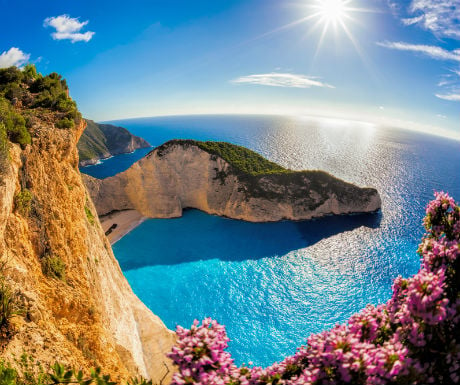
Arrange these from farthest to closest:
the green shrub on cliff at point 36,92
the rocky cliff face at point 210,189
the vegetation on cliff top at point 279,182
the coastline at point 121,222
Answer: the vegetation on cliff top at point 279,182 → the rocky cliff face at point 210,189 → the coastline at point 121,222 → the green shrub on cliff at point 36,92

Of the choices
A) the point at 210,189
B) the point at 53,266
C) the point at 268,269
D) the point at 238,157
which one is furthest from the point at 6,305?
the point at 238,157

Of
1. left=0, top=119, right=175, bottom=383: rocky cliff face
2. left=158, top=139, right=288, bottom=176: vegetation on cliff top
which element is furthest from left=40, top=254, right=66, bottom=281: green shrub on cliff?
left=158, top=139, right=288, bottom=176: vegetation on cliff top

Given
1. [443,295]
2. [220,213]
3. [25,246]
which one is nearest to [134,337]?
[25,246]

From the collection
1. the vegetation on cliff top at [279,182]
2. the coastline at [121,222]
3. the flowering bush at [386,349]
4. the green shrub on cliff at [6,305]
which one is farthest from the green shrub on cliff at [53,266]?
the vegetation on cliff top at [279,182]

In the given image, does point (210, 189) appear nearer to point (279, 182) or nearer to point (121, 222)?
point (279, 182)

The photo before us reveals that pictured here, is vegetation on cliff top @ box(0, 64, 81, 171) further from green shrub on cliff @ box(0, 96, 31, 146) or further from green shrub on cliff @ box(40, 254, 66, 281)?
green shrub on cliff @ box(40, 254, 66, 281)

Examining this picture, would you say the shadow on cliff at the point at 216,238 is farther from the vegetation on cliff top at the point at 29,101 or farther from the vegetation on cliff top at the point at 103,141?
the vegetation on cliff top at the point at 103,141
